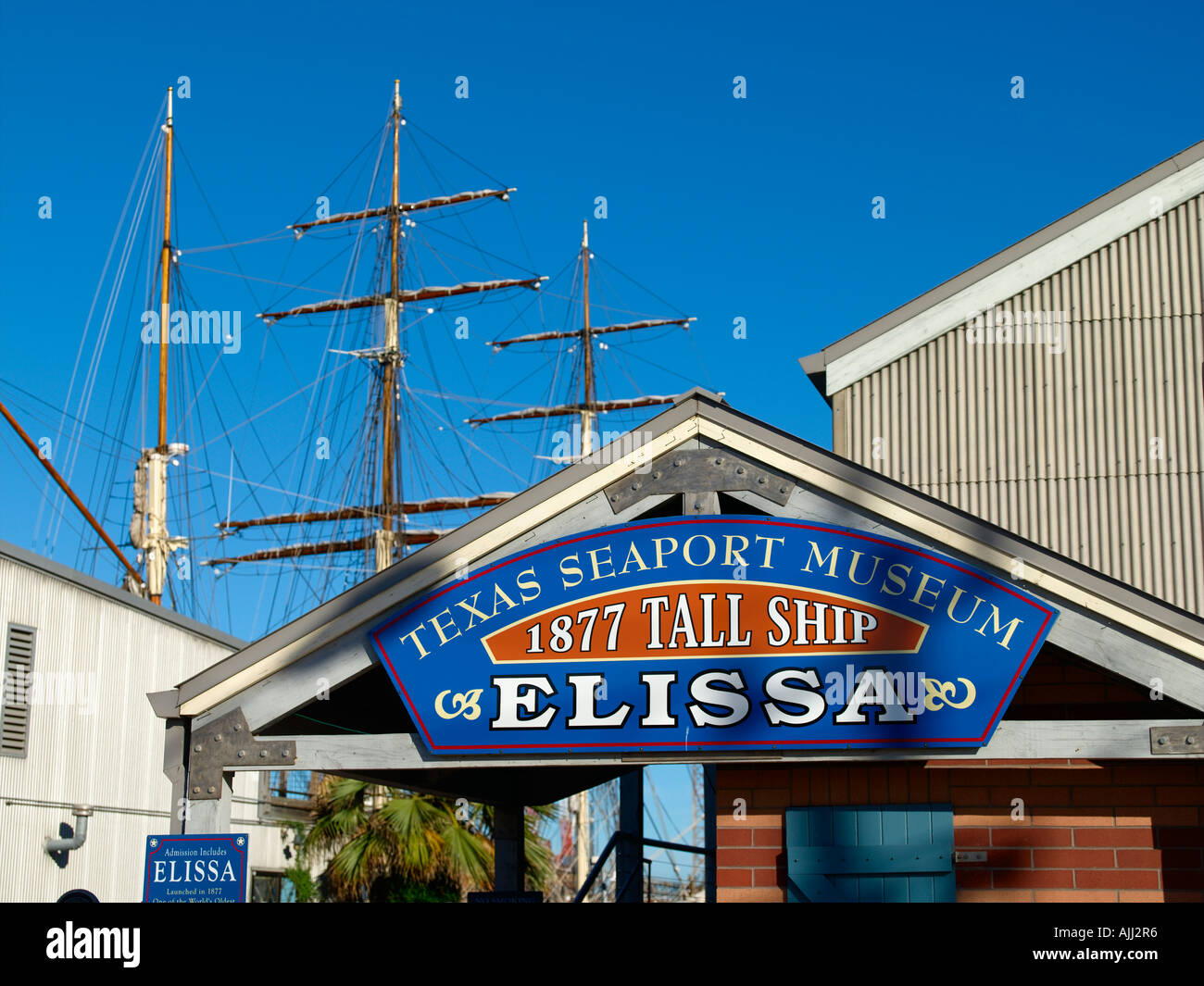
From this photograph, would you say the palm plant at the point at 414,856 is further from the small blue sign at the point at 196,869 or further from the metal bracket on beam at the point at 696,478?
the metal bracket on beam at the point at 696,478

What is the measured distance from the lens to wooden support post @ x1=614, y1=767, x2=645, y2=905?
55.0ft

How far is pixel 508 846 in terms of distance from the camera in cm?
1577

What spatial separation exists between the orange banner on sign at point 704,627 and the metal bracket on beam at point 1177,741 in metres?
1.74

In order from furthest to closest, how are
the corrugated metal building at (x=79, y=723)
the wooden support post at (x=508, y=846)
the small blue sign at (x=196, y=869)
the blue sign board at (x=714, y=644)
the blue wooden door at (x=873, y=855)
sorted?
1. the corrugated metal building at (x=79, y=723)
2. the wooden support post at (x=508, y=846)
3. the blue wooden door at (x=873, y=855)
4. the small blue sign at (x=196, y=869)
5. the blue sign board at (x=714, y=644)

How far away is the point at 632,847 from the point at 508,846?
1.77 m

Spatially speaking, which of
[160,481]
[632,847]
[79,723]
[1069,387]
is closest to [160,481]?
[160,481]

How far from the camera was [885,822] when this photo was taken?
1241 centimetres

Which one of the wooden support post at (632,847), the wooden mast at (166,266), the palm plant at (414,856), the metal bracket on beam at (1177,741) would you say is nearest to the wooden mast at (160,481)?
the wooden mast at (166,266)

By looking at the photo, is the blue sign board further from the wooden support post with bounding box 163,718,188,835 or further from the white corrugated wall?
the white corrugated wall

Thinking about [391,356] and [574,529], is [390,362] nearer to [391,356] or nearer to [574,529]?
[391,356]

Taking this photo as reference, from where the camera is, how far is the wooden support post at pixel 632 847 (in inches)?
659

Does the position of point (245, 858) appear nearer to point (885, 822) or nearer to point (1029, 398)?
point (885, 822)
